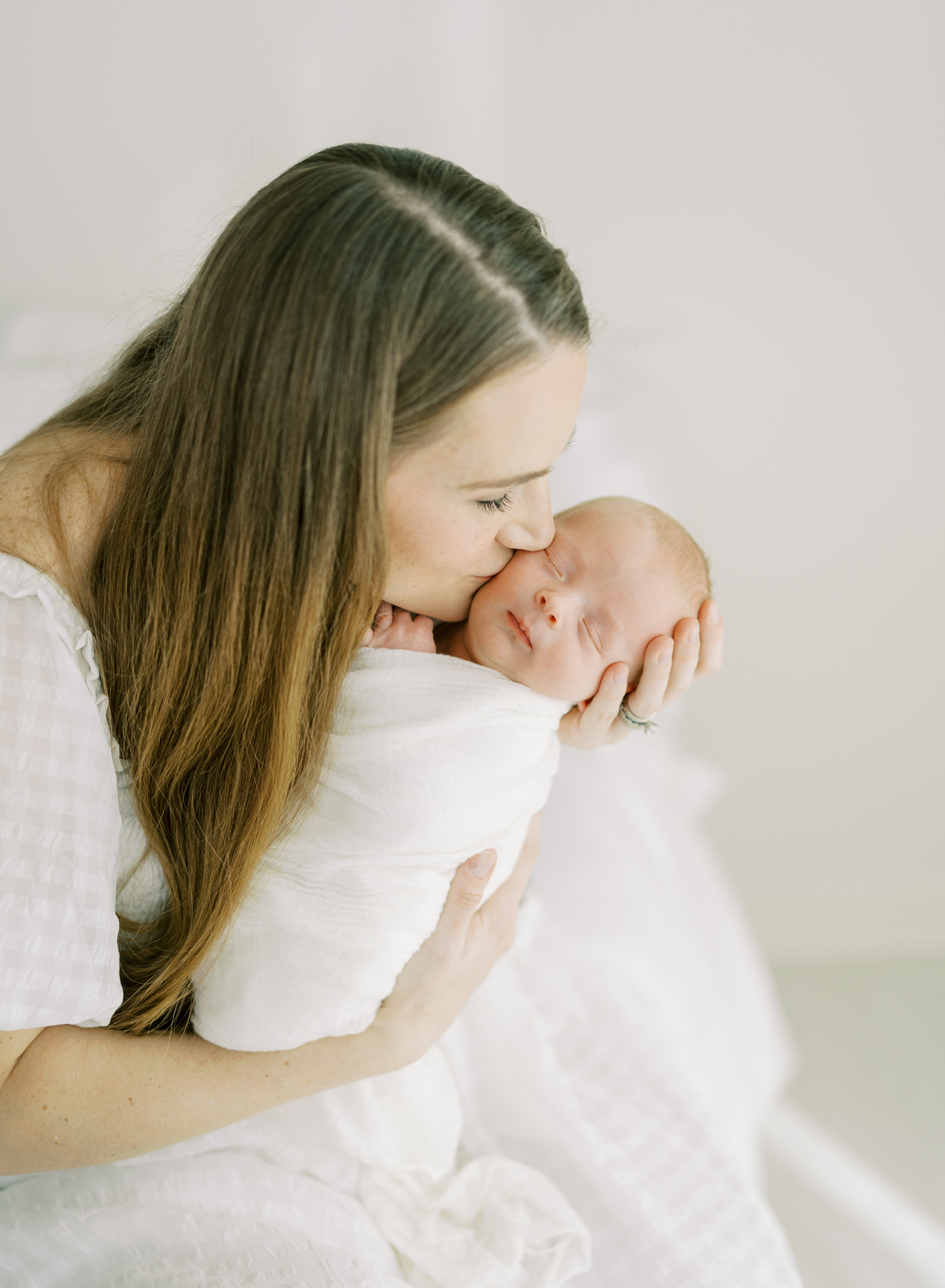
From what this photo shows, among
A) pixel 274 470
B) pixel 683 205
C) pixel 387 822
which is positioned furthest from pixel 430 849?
pixel 683 205

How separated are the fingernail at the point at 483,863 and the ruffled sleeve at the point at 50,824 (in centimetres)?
34

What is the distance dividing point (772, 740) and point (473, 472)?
5.52ft

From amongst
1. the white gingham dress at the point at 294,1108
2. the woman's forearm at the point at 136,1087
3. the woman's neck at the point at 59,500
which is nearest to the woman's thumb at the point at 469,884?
the woman's forearm at the point at 136,1087

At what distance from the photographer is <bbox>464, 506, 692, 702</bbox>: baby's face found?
3.49ft

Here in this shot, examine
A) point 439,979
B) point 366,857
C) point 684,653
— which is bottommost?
point 439,979

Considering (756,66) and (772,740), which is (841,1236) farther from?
(756,66)

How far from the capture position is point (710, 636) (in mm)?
1116

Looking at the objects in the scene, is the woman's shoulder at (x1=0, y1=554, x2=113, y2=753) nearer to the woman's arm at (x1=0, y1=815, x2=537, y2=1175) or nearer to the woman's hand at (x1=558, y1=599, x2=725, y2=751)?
the woman's arm at (x1=0, y1=815, x2=537, y2=1175)

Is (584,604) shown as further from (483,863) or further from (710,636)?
(483,863)

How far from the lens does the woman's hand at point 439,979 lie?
3.25 ft

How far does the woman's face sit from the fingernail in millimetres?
273

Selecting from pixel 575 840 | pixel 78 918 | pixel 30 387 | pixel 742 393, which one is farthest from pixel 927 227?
pixel 78 918

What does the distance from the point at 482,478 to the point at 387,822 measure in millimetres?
335

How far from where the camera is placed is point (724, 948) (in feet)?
5.70
